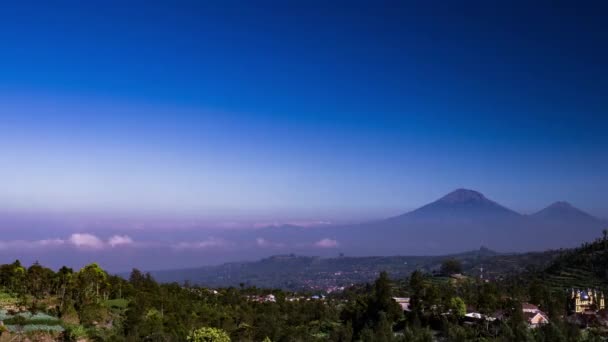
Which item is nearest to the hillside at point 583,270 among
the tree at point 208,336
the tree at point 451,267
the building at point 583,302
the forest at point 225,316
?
the building at point 583,302

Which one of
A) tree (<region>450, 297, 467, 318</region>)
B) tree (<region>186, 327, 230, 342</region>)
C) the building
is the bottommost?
the building

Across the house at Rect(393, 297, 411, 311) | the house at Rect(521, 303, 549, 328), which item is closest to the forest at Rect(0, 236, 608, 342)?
the house at Rect(521, 303, 549, 328)

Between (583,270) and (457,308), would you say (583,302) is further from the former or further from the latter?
(583,270)

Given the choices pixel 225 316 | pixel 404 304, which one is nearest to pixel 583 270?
pixel 404 304

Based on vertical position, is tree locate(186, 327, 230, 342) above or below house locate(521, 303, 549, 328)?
above

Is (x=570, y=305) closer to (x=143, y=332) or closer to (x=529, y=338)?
(x=529, y=338)

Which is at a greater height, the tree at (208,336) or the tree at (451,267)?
the tree at (208,336)

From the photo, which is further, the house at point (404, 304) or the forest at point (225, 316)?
the house at point (404, 304)

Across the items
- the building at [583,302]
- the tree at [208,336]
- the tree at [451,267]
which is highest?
the tree at [208,336]

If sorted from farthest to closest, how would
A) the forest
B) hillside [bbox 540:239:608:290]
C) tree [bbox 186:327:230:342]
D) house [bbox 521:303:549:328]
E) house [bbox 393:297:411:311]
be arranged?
hillside [bbox 540:239:608:290]
house [bbox 393:297:411:311]
house [bbox 521:303:549:328]
the forest
tree [bbox 186:327:230:342]

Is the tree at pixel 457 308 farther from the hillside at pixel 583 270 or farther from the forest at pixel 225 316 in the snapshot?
the hillside at pixel 583 270

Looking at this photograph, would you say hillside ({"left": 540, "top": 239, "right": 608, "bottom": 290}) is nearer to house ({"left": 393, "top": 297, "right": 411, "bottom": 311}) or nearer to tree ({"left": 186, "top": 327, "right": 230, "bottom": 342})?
house ({"left": 393, "top": 297, "right": 411, "bottom": 311})
